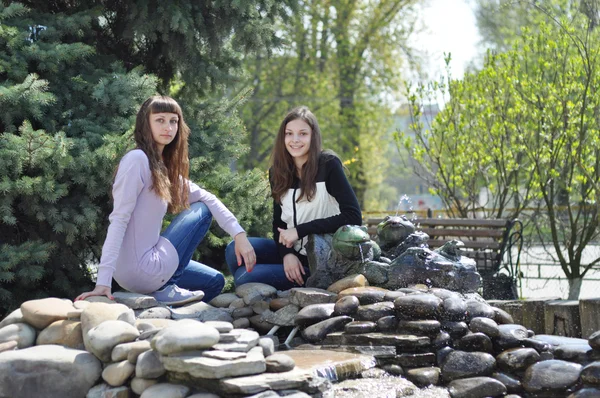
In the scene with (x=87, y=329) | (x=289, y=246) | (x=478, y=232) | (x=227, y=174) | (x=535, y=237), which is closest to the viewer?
(x=87, y=329)

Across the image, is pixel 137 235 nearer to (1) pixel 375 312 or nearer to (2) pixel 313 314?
(2) pixel 313 314

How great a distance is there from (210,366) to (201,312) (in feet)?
4.80

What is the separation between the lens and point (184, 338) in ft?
11.2

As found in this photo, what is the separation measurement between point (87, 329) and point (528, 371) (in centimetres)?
238

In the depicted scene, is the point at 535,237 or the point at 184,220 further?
the point at 535,237

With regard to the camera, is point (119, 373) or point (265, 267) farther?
point (265, 267)

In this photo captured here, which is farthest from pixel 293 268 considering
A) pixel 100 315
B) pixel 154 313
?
pixel 100 315

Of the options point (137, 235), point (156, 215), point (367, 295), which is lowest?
point (367, 295)

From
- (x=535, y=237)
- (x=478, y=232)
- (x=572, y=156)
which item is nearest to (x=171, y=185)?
(x=478, y=232)

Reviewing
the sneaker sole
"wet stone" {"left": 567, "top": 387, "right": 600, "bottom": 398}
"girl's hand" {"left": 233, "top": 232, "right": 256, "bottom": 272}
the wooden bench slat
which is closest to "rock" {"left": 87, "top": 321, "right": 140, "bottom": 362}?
the sneaker sole

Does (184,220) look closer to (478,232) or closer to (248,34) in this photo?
(248,34)

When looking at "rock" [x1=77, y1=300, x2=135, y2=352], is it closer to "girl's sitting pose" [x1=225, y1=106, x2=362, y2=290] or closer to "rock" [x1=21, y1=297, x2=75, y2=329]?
"rock" [x1=21, y1=297, x2=75, y2=329]

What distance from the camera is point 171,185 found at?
473cm

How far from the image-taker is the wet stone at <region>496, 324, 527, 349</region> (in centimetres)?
423
